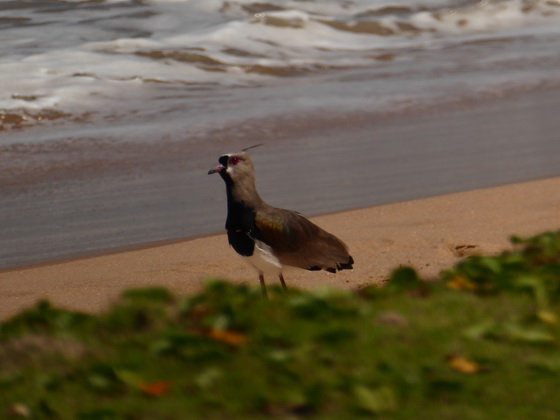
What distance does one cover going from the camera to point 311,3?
88.5 ft

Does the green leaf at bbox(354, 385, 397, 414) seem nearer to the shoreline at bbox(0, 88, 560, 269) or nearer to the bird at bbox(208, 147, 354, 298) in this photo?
the bird at bbox(208, 147, 354, 298)

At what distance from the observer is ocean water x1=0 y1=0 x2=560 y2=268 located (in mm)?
9641

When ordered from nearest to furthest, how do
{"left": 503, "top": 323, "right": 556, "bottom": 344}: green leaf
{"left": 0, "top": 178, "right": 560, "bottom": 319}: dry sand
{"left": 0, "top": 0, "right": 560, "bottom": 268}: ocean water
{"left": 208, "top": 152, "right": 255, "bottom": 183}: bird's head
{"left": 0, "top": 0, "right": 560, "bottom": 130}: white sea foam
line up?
1. {"left": 503, "top": 323, "right": 556, "bottom": 344}: green leaf
2. {"left": 208, "top": 152, "right": 255, "bottom": 183}: bird's head
3. {"left": 0, "top": 178, "right": 560, "bottom": 319}: dry sand
4. {"left": 0, "top": 0, "right": 560, "bottom": 268}: ocean water
5. {"left": 0, "top": 0, "right": 560, "bottom": 130}: white sea foam

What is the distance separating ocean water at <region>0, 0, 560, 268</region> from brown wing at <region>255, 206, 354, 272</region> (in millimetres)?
2701

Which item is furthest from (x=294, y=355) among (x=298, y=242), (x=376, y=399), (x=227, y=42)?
(x=227, y=42)

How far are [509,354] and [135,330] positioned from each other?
132 centimetres

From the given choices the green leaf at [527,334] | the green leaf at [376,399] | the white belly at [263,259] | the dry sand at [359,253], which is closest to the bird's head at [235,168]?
the white belly at [263,259]

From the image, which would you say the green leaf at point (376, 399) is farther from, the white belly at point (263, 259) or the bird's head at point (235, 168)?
the bird's head at point (235, 168)

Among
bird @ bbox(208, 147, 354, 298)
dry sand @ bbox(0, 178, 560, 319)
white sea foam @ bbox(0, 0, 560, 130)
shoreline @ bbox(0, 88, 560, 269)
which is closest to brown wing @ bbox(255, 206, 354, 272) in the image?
bird @ bbox(208, 147, 354, 298)

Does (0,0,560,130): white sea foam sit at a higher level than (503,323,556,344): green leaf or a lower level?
higher

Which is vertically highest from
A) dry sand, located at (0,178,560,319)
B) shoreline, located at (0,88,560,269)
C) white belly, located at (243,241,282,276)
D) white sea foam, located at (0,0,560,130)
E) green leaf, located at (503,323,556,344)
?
white sea foam, located at (0,0,560,130)

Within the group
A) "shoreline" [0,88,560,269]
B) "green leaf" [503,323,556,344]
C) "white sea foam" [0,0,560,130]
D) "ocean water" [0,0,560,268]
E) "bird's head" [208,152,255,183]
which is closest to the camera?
"green leaf" [503,323,556,344]

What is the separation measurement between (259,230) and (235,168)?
40 centimetres

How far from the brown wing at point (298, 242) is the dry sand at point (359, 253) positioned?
23.9 inches
